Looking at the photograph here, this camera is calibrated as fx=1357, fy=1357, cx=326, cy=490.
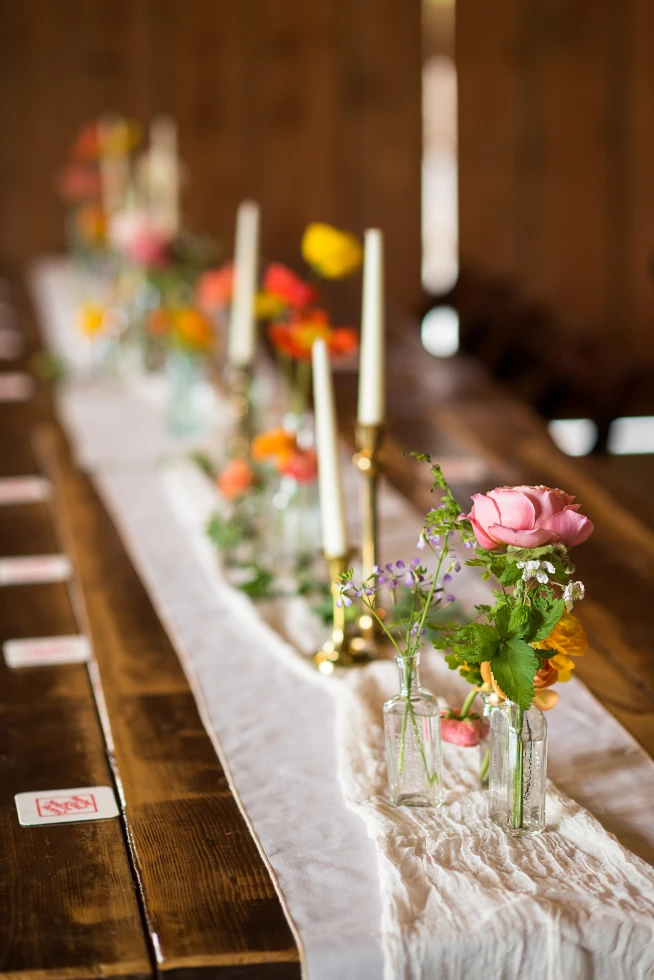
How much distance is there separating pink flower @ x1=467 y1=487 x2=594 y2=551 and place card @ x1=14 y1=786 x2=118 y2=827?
50 centimetres

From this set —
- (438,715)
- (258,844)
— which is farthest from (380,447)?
(258,844)

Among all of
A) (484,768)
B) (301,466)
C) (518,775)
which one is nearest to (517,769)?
(518,775)

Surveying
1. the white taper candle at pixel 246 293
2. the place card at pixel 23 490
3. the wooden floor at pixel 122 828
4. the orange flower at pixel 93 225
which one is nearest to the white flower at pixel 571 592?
the wooden floor at pixel 122 828

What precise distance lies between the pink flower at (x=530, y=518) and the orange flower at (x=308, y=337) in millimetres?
884

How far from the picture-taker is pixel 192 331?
9.54 feet

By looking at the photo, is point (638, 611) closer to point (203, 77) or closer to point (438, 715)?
point (438, 715)

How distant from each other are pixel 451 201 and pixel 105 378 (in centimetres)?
452

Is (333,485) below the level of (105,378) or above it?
above

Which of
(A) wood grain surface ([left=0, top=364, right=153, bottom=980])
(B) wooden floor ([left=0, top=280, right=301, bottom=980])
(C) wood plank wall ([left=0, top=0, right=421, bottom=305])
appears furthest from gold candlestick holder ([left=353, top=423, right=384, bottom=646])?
(C) wood plank wall ([left=0, top=0, right=421, bottom=305])

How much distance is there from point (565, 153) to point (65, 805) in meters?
6.85

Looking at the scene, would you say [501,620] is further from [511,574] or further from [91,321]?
[91,321]

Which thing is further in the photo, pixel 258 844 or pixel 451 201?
pixel 451 201

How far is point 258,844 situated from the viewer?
1276 mm

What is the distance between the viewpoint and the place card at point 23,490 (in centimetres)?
270
